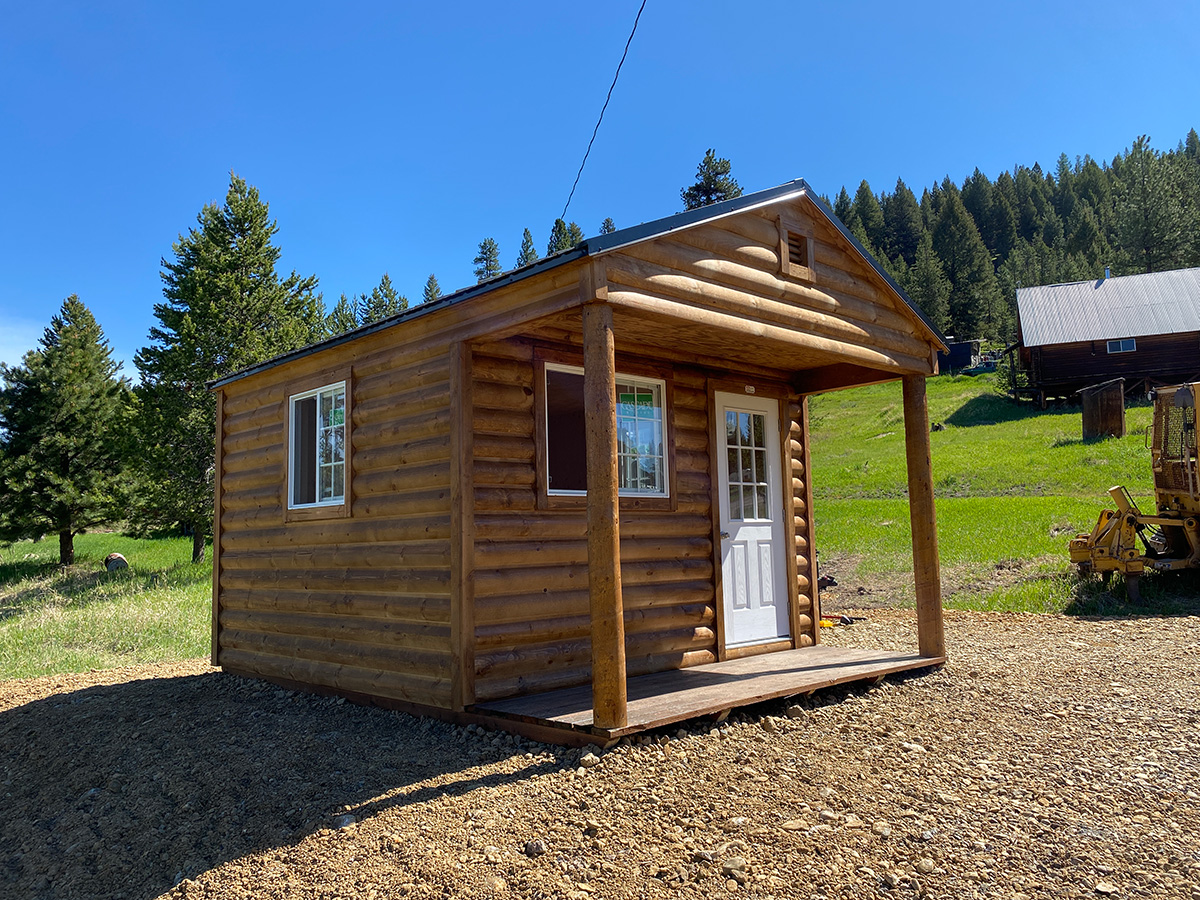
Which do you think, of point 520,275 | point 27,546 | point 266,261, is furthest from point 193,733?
point 27,546

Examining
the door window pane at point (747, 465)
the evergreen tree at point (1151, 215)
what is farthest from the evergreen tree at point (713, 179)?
the door window pane at point (747, 465)

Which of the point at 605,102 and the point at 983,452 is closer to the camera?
the point at 605,102

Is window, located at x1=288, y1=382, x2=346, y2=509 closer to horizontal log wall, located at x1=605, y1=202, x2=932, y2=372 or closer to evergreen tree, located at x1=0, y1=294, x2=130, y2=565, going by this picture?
horizontal log wall, located at x1=605, y1=202, x2=932, y2=372

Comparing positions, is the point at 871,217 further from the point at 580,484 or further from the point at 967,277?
the point at 580,484

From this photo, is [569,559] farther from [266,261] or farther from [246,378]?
[266,261]

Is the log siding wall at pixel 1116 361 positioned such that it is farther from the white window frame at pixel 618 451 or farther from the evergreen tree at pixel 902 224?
the evergreen tree at pixel 902 224

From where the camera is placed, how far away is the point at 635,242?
15.8 ft

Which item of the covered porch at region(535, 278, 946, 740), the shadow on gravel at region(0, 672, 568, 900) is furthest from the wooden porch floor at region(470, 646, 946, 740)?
the shadow on gravel at region(0, 672, 568, 900)

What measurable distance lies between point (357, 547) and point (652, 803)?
3.77 metres

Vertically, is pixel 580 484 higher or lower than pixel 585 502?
higher

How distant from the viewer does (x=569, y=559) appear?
6367mm

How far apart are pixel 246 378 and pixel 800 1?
6893 mm

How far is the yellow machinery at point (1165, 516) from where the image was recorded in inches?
398

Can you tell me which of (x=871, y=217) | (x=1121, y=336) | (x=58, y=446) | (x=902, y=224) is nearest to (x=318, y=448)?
(x=58, y=446)
